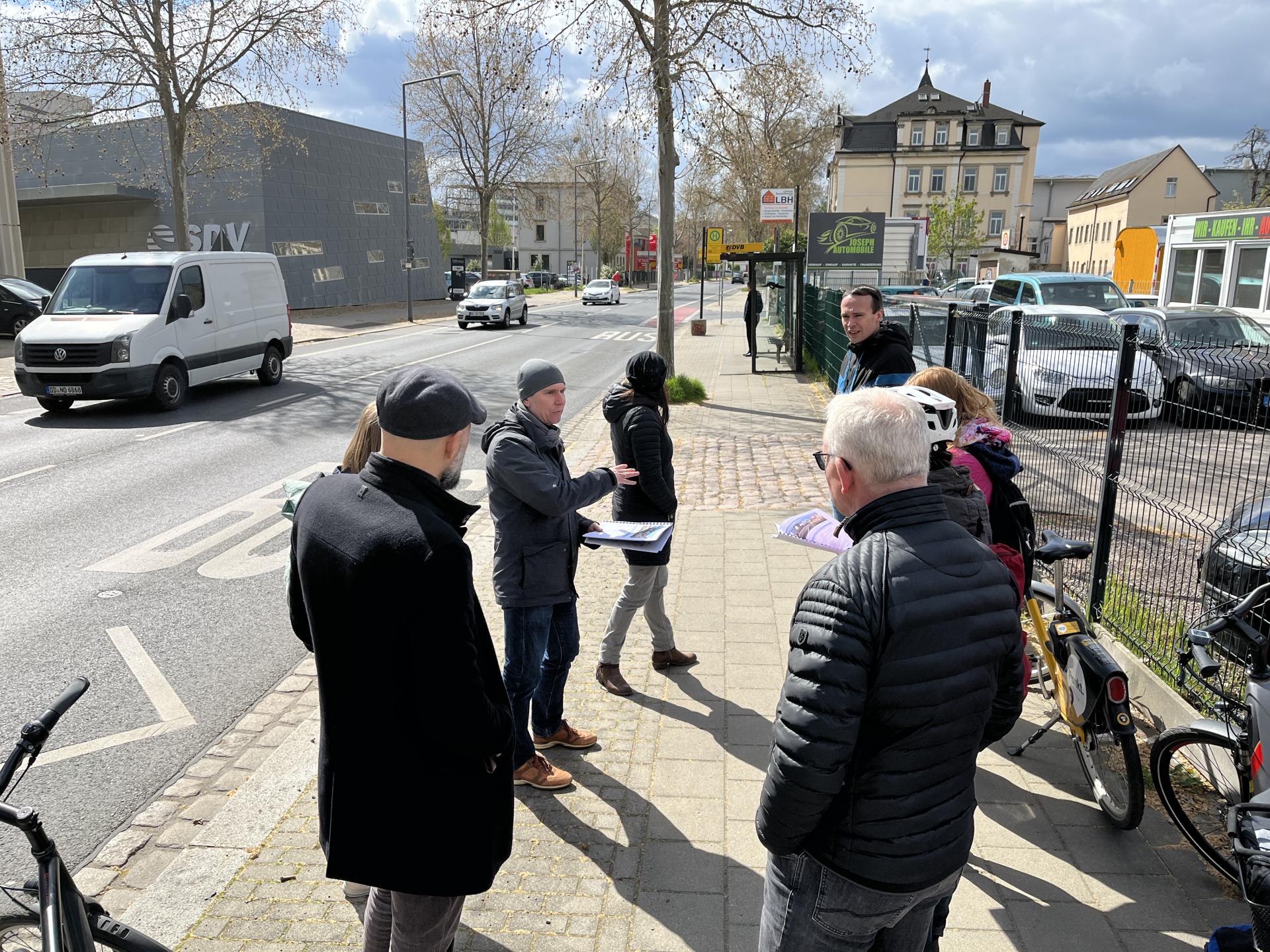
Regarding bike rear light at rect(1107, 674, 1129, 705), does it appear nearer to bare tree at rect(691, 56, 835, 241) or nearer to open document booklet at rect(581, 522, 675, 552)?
open document booklet at rect(581, 522, 675, 552)

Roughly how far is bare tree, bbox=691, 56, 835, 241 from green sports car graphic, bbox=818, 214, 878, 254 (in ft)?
6.72

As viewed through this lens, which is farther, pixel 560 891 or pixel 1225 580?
pixel 1225 580

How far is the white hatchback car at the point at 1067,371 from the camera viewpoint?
15.5 ft

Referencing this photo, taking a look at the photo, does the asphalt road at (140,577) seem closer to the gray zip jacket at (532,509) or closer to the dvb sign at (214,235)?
the gray zip jacket at (532,509)

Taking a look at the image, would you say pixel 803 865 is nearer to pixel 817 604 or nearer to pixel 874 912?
pixel 874 912

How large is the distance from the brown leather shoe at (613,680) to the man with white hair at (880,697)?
2759mm

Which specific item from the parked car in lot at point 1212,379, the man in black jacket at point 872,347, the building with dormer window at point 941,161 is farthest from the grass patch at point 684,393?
the building with dormer window at point 941,161

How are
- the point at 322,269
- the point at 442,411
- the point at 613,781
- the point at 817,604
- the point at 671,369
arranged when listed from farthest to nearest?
the point at 322,269 < the point at 671,369 < the point at 613,781 < the point at 442,411 < the point at 817,604

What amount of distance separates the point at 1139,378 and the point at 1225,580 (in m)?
1.09

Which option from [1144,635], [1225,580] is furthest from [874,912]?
[1144,635]

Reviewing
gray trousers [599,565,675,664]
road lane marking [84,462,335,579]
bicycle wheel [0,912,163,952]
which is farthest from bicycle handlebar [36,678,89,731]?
road lane marking [84,462,335,579]

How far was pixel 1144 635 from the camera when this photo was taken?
4.80 meters

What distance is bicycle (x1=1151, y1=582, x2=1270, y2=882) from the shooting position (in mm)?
3055

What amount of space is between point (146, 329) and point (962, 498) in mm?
13563
